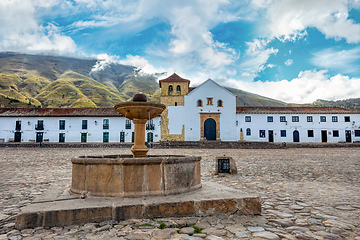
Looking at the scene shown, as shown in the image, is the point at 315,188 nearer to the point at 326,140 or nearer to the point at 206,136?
the point at 206,136

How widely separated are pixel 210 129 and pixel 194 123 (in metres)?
2.48

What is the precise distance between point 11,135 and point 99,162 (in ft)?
126

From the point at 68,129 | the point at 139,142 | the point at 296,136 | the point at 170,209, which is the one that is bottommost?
the point at 170,209

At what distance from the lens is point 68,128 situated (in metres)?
35.0

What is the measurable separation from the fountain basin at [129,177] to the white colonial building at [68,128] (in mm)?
30787

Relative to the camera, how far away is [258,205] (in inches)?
151

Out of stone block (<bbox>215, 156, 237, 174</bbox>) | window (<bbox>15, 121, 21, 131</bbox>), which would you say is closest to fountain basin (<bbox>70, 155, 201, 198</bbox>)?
stone block (<bbox>215, 156, 237, 174</bbox>)

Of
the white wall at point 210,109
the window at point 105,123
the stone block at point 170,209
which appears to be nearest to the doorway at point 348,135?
the white wall at point 210,109

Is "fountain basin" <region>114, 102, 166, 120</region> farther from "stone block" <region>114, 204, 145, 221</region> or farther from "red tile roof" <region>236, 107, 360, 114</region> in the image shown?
"red tile roof" <region>236, 107, 360, 114</region>

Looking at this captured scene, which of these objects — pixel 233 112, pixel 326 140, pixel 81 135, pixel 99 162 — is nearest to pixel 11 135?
pixel 81 135

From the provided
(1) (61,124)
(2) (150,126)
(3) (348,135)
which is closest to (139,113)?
(2) (150,126)

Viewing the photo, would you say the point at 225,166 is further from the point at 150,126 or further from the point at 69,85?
the point at 69,85

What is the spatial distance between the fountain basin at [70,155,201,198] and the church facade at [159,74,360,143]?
30418mm

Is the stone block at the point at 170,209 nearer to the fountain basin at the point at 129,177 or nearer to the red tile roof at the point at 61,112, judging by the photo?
the fountain basin at the point at 129,177
